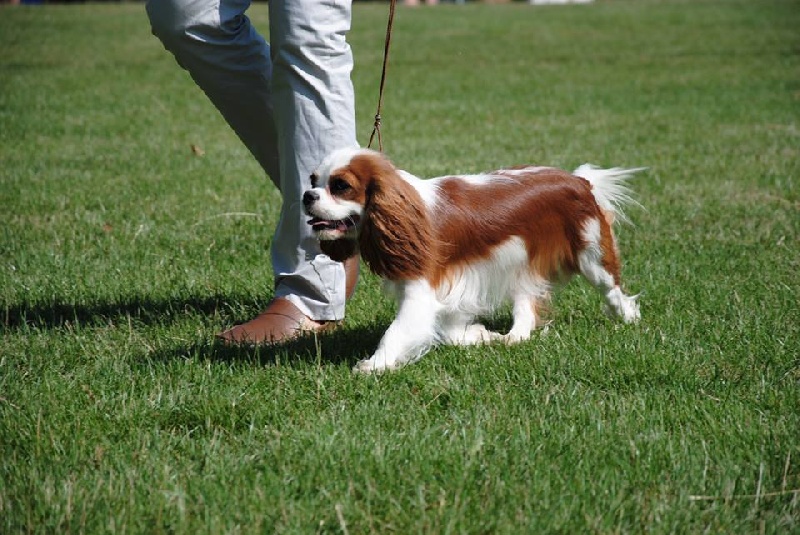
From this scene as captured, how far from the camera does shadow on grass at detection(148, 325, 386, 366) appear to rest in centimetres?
371

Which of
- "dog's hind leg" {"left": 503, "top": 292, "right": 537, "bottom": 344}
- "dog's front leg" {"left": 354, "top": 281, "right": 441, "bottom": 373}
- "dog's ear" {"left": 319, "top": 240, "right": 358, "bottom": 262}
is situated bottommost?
"dog's hind leg" {"left": 503, "top": 292, "right": 537, "bottom": 344}

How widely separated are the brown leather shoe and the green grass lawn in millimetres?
113

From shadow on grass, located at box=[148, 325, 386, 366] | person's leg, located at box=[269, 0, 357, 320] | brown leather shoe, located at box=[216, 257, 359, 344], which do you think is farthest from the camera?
brown leather shoe, located at box=[216, 257, 359, 344]

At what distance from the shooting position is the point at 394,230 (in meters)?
3.53

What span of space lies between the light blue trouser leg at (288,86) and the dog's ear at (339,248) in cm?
25

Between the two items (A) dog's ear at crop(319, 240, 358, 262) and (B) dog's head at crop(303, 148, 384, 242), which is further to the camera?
(A) dog's ear at crop(319, 240, 358, 262)

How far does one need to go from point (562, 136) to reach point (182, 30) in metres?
5.92

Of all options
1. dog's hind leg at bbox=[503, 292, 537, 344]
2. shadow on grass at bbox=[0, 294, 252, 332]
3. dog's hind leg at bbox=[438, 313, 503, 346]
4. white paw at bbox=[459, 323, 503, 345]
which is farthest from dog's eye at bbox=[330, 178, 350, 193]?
shadow on grass at bbox=[0, 294, 252, 332]

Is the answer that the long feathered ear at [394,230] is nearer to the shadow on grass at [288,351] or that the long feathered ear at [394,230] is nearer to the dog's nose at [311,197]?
the dog's nose at [311,197]

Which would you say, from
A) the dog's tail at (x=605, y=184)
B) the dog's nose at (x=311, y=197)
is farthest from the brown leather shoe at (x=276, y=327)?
the dog's tail at (x=605, y=184)

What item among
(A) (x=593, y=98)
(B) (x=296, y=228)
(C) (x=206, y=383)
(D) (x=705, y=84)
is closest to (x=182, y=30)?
(B) (x=296, y=228)

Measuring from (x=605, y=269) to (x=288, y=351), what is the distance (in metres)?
1.41

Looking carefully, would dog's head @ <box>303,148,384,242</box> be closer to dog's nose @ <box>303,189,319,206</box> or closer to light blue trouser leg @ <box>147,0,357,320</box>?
dog's nose @ <box>303,189,319,206</box>

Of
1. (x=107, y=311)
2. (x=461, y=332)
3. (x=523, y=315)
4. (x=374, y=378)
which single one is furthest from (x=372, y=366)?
(x=107, y=311)
